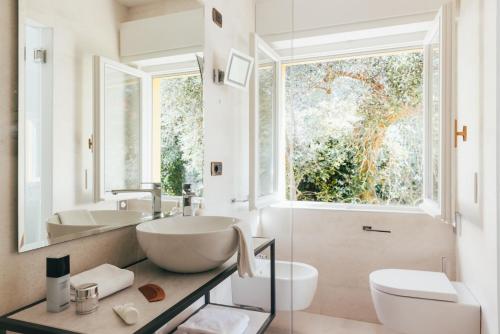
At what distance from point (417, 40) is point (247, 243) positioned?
2.24m

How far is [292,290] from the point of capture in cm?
223

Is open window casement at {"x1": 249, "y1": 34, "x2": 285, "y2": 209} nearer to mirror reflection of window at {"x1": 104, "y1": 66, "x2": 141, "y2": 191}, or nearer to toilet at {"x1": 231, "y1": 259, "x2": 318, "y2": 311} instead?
toilet at {"x1": 231, "y1": 259, "x2": 318, "y2": 311}

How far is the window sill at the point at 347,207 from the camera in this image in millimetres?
2649

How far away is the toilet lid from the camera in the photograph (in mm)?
1892

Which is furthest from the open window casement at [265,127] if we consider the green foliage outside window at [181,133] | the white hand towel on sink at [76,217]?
the white hand towel on sink at [76,217]

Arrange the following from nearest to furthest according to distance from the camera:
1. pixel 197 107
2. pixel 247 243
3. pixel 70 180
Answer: pixel 70 180 → pixel 247 243 → pixel 197 107

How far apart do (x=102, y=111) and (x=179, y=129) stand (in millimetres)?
532

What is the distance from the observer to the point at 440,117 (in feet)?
6.79

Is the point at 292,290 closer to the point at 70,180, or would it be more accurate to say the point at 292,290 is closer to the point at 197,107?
the point at 197,107

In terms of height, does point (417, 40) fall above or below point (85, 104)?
above

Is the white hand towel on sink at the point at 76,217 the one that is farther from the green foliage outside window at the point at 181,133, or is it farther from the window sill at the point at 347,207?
the window sill at the point at 347,207

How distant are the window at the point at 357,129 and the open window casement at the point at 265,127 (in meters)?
0.24

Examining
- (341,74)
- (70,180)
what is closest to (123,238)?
(70,180)

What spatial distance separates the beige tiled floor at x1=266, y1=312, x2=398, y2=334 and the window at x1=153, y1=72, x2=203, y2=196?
52.6 inches
